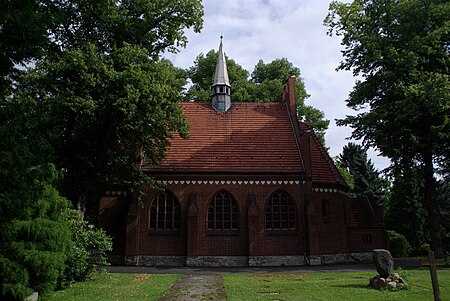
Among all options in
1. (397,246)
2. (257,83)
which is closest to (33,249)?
(397,246)

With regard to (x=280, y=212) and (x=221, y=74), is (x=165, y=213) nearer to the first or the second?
(x=280, y=212)

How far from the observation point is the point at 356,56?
2255 centimetres

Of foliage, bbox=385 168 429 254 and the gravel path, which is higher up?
foliage, bbox=385 168 429 254

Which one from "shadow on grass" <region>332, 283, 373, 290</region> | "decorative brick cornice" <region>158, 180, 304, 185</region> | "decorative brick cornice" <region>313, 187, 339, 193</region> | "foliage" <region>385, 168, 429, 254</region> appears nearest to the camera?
"shadow on grass" <region>332, 283, 373, 290</region>

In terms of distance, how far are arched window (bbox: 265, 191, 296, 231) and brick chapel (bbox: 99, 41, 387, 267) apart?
0.19ft

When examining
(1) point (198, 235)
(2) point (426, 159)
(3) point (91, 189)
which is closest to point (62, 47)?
(3) point (91, 189)

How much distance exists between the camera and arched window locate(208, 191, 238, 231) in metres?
21.4

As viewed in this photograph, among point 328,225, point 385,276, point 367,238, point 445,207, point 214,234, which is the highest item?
point 445,207

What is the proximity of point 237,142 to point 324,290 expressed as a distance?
13213mm

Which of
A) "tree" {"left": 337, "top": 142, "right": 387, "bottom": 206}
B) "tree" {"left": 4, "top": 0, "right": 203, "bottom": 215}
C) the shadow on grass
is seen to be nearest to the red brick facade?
"tree" {"left": 4, "top": 0, "right": 203, "bottom": 215}

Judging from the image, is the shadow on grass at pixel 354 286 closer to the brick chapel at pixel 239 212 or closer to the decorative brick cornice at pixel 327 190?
the brick chapel at pixel 239 212

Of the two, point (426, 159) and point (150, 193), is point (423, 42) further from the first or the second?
point (150, 193)

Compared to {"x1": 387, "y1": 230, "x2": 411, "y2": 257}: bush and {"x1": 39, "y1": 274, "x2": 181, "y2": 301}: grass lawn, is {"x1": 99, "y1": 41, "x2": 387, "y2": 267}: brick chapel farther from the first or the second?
{"x1": 387, "y1": 230, "x2": 411, "y2": 257}: bush

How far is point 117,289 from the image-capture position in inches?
472
